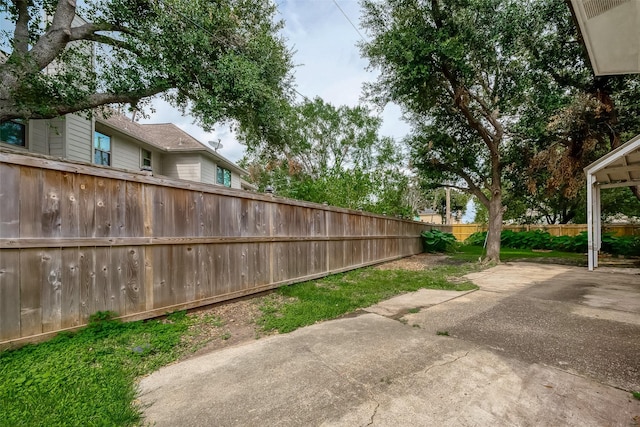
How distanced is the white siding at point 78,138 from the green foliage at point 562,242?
17.7m

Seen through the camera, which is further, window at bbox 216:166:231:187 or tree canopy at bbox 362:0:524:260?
window at bbox 216:166:231:187

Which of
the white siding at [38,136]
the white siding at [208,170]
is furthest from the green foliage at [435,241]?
the white siding at [38,136]

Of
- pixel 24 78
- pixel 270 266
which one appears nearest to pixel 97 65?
pixel 24 78

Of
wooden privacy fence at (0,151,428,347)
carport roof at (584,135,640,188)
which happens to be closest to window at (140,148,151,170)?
wooden privacy fence at (0,151,428,347)

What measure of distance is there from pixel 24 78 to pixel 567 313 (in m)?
9.19

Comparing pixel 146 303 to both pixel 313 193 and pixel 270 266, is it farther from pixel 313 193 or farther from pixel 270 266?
pixel 313 193

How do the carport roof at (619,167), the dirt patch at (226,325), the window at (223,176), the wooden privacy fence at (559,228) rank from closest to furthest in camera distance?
1. the dirt patch at (226,325)
2. the carport roof at (619,167)
3. the wooden privacy fence at (559,228)
4. the window at (223,176)

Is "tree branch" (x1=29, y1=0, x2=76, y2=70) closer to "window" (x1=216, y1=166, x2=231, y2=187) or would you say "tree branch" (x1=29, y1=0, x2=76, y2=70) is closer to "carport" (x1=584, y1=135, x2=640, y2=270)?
"window" (x1=216, y1=166, x2=231, y2=187)

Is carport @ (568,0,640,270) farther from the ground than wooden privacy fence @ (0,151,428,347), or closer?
farther from the ground

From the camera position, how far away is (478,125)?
27.0 ft

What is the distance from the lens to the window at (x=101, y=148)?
26.2 ft

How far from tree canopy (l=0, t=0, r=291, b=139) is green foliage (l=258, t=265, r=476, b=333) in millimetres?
4279

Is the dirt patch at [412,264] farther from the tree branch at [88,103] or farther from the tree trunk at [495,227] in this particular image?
the tree branch at [88,103]

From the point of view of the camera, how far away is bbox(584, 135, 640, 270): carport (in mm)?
6040
